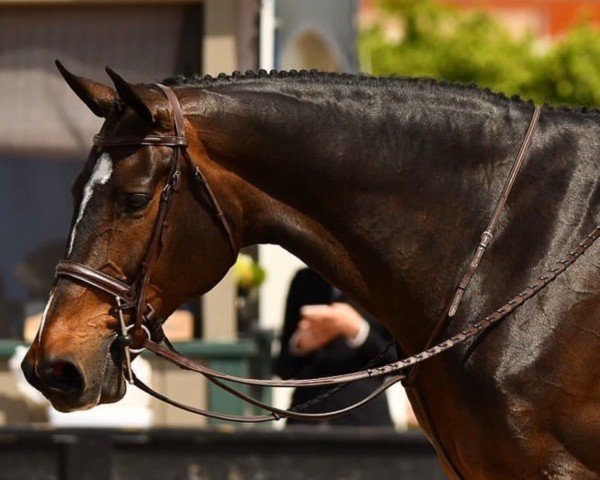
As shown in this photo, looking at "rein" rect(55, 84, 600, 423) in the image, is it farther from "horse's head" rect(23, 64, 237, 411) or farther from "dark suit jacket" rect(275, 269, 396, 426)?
"dark suit jacket" rect(275, 269, 396, 426)

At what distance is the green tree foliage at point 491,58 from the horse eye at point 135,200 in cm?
1753

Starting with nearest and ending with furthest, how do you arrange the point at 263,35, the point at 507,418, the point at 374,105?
the point at 507,418
the point at 374,105
the point at 263,35

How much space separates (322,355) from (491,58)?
16.0 meters

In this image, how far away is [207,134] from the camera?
13.2 feet

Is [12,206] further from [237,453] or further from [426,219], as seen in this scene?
[426,219]

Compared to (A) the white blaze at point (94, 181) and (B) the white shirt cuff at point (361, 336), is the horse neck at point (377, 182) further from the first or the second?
(B) the white shirt cuff at point (361, 336)

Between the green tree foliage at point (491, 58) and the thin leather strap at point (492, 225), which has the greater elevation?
the green tree foliage at point (491, 58)

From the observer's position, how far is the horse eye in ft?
12.8

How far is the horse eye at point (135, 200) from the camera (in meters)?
3.89

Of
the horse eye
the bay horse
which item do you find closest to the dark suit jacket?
the bay horse

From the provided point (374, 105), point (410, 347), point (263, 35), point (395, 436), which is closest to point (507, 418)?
point (410, 347)

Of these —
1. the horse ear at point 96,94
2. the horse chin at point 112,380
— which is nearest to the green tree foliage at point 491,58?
the horse ear at point 96,94

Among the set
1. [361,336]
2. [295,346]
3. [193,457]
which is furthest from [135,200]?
[193,457]

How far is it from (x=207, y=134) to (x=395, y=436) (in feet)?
11.3
